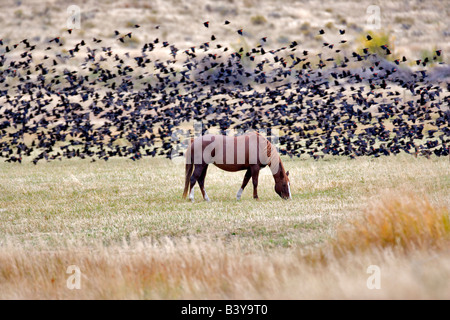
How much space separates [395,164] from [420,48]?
89.1 m

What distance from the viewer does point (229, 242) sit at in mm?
12719

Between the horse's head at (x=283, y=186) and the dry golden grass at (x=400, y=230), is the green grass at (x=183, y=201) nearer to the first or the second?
the horse's head at (x=283, y=186)

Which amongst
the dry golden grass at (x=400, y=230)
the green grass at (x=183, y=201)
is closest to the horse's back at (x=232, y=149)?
the green grass at (x=183, y=201)

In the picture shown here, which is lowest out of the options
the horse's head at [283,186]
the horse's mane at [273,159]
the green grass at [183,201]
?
the green grass at [183,201]

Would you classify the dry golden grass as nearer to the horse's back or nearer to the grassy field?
the grassy field

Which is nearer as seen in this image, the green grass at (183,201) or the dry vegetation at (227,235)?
the dry vegetation at (227,235)

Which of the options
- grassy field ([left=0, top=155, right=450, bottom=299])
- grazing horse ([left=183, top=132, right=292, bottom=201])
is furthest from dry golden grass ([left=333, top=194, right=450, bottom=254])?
grazing horse ([left=183, top=132, right=292, bottom=201])

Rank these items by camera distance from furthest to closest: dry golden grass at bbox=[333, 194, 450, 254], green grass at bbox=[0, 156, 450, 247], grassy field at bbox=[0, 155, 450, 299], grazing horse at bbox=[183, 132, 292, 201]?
grazing horse at bbox=[183, 132, 292, 201]
green grass at bbox=[0, 156, 450, 247]
dry golden grass at bbox=[333, 194, 450, 254]
grassy field at bbox=[0, 155, 450, 299]

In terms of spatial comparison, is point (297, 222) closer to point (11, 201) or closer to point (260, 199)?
point (260, 199)

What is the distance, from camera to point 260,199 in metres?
19.0

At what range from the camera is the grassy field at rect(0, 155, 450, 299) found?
8664 mm

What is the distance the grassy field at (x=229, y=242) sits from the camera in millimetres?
8664

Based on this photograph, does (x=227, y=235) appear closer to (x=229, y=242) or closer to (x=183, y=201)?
(x=229, y=242)
